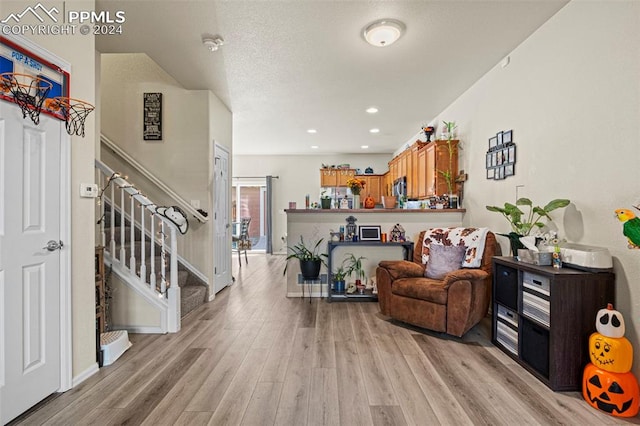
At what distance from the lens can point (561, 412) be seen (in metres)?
1.82

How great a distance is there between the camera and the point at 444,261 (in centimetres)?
326

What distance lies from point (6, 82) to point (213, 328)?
8.03ft

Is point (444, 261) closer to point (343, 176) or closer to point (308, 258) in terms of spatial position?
point (308, 258)

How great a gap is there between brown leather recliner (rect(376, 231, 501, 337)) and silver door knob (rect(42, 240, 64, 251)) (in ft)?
8.88

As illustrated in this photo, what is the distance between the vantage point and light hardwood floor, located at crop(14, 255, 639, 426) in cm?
178

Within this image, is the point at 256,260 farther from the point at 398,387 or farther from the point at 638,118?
the point at 638,118

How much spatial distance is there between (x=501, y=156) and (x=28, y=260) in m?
4.01

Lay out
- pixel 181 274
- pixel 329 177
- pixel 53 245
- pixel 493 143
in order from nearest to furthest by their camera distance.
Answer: pixel 53 245 < pixel 493 143 < pixel 181 274 < pixel 329 177

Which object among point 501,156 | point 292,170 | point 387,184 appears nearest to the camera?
point 501,156

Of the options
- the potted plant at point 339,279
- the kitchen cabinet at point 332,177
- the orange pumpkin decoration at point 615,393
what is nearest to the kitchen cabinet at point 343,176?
the kitchen cabinet at point 332,177

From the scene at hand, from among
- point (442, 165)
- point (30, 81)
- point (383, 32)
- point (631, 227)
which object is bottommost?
point (631, 227)

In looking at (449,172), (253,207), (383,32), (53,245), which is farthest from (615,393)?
(253,207)

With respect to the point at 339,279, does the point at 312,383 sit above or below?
below

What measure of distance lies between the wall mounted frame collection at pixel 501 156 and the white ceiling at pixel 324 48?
2.68 ft
